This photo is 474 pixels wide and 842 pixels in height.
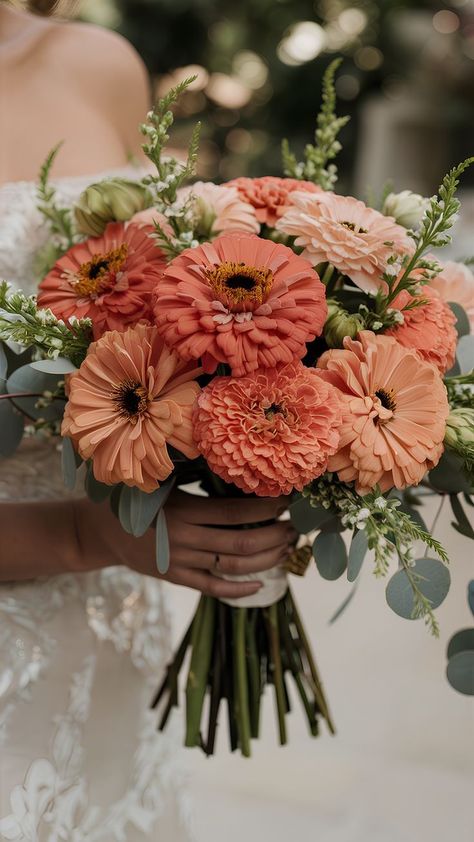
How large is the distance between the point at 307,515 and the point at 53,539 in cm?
26

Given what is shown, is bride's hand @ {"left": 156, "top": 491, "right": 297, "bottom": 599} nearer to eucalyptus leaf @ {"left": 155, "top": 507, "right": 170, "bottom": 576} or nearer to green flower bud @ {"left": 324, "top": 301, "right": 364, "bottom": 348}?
eucalyptus leaf @ {"left": 155, "top": 507, "right": 170, "bottom": 576}

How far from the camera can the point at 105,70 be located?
3.34 feet

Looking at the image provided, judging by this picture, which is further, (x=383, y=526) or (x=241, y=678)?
(x=241, y=678)

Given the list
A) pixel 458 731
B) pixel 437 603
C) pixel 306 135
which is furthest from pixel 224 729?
pixel 306 135

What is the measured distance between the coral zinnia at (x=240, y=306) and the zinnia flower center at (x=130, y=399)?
0.05 metres

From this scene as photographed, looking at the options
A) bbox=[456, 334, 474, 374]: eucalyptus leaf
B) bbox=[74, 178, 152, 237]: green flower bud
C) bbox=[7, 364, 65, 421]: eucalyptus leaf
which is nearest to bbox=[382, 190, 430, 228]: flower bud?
Result: bbox=[456, 334, 474, 374]: eucalyptus leaf

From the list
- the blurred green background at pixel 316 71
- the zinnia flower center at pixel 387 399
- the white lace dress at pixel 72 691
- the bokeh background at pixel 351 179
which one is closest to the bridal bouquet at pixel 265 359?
the zinnia flower center at pixel 387 399

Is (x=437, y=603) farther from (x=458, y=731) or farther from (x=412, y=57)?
(x=412, y=57)

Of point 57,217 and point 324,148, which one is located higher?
point 324,148

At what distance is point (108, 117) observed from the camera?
1026mm

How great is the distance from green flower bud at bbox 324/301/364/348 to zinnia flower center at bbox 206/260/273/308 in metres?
0.08

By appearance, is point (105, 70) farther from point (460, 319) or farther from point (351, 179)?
point (351, 179)

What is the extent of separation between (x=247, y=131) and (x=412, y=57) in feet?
1.89

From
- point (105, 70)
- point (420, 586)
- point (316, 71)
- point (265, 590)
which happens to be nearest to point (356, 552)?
point (420, 586)
